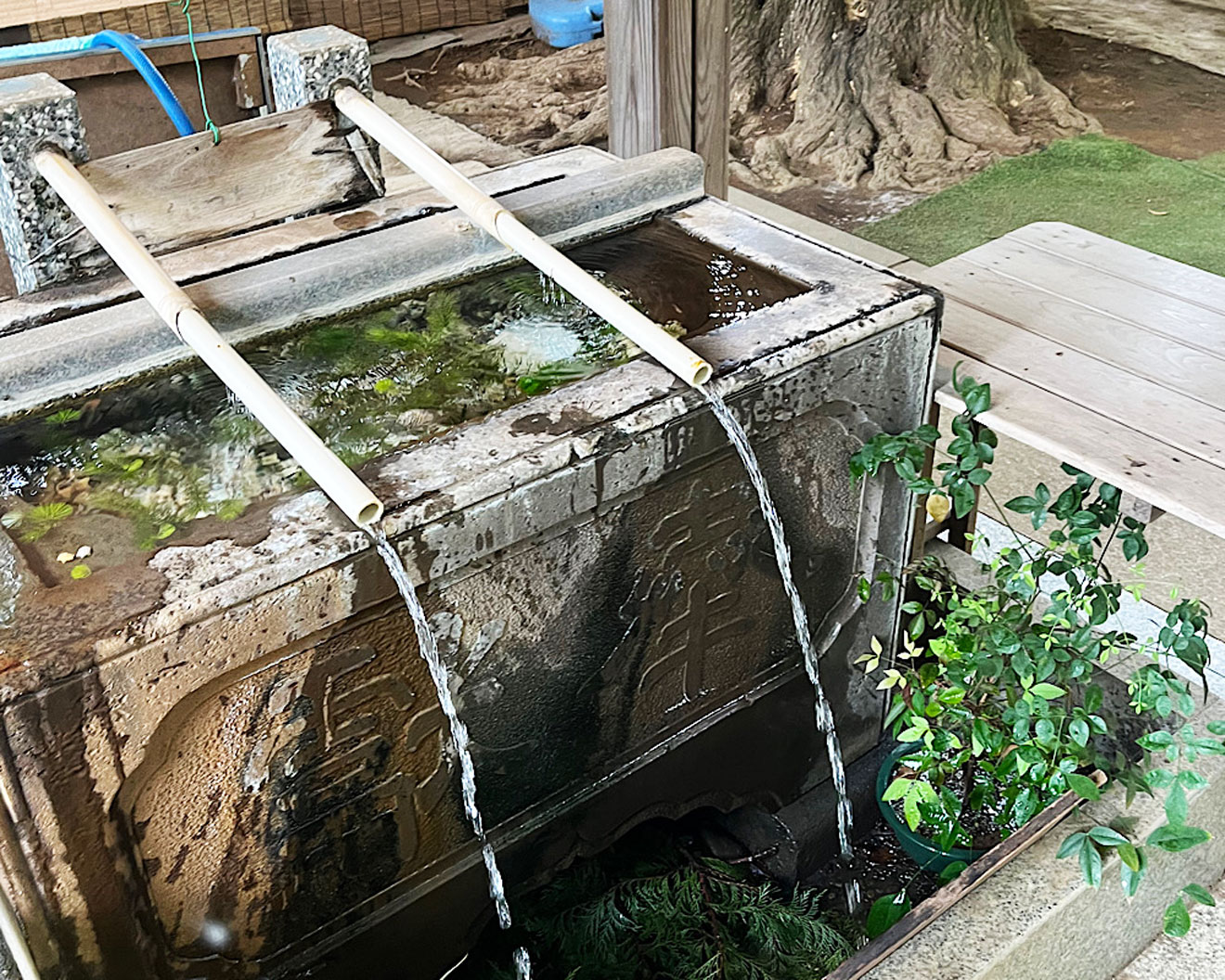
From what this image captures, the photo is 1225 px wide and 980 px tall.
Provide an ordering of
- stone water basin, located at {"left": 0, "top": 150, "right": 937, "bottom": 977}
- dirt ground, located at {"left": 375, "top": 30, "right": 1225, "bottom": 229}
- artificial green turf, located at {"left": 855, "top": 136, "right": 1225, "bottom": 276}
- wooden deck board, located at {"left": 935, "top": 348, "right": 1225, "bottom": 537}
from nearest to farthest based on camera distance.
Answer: stone water basin, located at {"left": 0, "top": 150, "right": 937, "bottom": 977} → wooden deck board, located at {"left": 935, "top": 348, "right": 1225, "bottom": 537} → artificial green turf, located at {"left": 855, "top": 136, "right": 1225, "bottom": 276} → dirt ground, located at {"left": 375, "top": 30, "right": 1225, "bottom": 229}

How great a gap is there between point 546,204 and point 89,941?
6.01 ft

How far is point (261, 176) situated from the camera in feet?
9.04

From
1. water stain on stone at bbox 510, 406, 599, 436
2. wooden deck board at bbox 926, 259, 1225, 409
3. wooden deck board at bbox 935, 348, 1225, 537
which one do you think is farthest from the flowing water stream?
wooden deck board at bbox 926, 259, 1225, 409

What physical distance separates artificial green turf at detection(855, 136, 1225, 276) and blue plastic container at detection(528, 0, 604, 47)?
3.47m

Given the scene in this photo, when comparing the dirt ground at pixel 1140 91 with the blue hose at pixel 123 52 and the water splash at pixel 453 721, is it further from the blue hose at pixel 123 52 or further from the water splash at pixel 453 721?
the water splash at pixel 453 721

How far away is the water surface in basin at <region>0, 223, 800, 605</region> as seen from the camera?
203cm

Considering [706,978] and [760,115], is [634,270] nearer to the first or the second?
[706,978]

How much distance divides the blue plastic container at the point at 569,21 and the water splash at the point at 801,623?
7216 millimetres

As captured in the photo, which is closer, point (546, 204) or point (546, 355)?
point (546, 355)

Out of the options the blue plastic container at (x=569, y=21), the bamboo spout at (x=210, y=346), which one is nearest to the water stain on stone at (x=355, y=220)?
the bamboo spout at (x=210, y=346)

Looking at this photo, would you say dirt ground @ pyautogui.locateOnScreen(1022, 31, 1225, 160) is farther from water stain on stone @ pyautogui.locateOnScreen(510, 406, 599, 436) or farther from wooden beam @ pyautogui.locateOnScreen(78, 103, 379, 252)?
water stain on stone @ pyautogui.locateOnScreen(510, 406, 599, 436)

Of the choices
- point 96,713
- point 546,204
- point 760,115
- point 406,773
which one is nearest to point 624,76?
point 546,204

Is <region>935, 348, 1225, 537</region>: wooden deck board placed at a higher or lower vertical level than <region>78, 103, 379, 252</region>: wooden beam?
lower

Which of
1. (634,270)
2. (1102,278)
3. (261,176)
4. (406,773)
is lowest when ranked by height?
(406,773)
